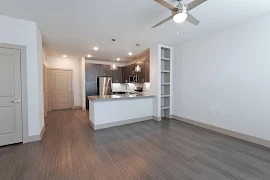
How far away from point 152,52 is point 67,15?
2976 mm

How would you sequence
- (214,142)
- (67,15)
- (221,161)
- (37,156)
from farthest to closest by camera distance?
(214,142) → (67,15) → (37,156) → (221,161)

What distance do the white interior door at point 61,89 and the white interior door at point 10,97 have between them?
3.74 metres

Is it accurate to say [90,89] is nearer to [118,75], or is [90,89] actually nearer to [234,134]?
[118,75]

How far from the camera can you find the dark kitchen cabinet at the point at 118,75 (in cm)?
743

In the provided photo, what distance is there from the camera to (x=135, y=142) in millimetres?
2941

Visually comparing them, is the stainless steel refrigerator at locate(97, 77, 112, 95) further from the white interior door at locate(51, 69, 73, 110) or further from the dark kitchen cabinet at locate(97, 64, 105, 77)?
the white interior door at locate(51, 69, 73, 110)

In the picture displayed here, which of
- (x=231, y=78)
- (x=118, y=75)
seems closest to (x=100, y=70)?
(x=118, y=75)

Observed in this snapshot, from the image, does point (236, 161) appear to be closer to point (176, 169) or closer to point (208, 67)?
point (176, 169)

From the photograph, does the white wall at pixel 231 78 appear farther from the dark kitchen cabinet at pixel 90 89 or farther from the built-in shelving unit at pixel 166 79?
the dark kitchen cabinet at pixel 90 89

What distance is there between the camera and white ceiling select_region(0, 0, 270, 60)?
2275 mm

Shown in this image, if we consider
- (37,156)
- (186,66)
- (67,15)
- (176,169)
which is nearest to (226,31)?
(186,66)

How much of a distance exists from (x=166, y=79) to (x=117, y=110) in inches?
91.5

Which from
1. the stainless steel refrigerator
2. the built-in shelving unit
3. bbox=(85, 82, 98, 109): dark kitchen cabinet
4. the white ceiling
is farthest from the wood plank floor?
the stainless steel refrigerator

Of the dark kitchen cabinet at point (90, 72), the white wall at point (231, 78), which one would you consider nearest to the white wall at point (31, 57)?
the dark kitchen cabinet at point (90, 72)
